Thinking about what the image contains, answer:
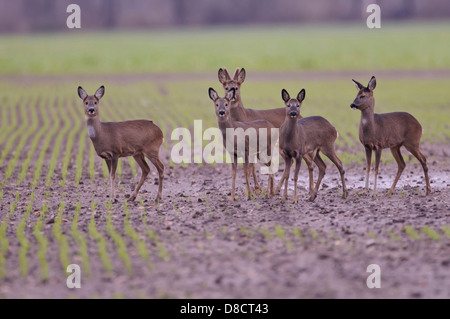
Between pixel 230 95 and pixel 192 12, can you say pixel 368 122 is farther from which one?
pixel 192 12

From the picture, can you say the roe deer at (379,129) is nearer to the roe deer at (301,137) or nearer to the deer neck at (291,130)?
the roe deer at (301,137)

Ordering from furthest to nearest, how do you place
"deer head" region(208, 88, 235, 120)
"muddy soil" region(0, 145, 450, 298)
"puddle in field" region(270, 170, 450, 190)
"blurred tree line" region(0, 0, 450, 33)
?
"blurred tree line" region(0, 0, 450, 33), "puddle in field" region(270, 170, 450, 190), "deer head" region(208, 88, 235, 120), "muddy soil" region(0, 145, 450, 298)

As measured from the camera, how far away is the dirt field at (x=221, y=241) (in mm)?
8141

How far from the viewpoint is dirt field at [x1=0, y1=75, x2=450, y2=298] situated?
26.7ft

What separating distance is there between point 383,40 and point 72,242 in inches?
2337

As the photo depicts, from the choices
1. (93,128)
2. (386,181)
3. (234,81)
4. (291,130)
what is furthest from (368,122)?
(93,128)

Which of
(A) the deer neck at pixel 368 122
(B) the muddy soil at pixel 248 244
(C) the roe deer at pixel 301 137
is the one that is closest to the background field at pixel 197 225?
(B) the muddy soil at pixel 248 244

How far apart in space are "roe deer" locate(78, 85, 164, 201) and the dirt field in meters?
0.76

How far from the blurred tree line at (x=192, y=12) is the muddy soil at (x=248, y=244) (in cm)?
7964

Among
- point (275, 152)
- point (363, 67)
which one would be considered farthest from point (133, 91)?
point (275, 152)

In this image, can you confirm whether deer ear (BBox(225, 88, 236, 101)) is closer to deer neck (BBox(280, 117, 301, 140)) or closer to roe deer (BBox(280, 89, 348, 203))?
roe deer (BBox(280, 89, 348, 203))

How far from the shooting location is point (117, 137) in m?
12.2

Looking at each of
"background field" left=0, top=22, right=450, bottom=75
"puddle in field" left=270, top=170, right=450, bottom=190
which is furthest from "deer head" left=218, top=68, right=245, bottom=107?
"background field" left=0, top=22, right=450, bottom=75
